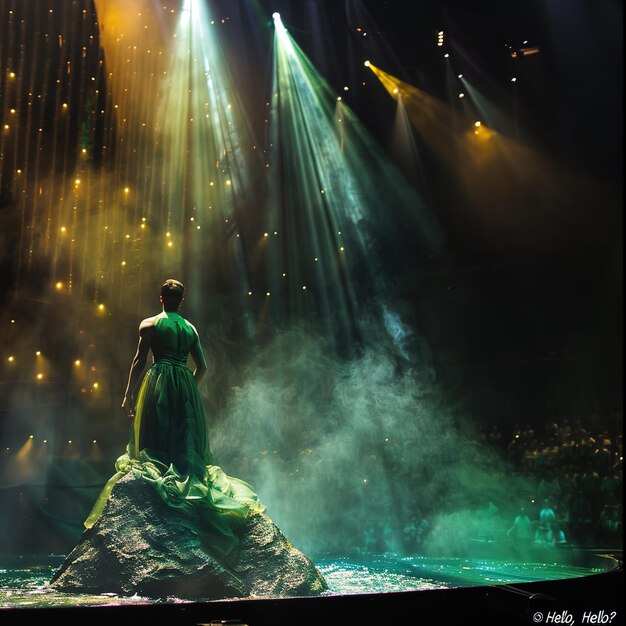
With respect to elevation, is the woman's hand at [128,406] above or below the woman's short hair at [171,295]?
below

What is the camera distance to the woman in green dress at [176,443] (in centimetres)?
417

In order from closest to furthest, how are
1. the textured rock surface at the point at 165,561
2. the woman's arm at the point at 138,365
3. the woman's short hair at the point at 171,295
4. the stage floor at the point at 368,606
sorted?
the stage floor at the point at 368,606 → the textured rock surface at the point at 165,561 → the woman's arm at the point at 138,365 → the woman's short hair at the point at 171,295

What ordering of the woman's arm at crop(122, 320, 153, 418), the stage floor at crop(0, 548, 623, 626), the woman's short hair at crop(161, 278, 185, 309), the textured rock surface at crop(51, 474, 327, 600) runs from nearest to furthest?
the stage floor at crop(0, 548, 623, 626) < the textured rock surface at crop(51, 474, 327, 600) < the woman's arm at crop(122, 320, 153, 418) < the woman's short hair at crop(161, 278, 185, 309)

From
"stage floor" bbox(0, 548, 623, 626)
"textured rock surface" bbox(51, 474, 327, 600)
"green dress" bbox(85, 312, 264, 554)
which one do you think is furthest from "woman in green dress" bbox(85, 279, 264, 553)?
"stage floor" bbox(0, 548, 623, 626)

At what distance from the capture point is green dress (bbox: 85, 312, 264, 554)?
4168mm

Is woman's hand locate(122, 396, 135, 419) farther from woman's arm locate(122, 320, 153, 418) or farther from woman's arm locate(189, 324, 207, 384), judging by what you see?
woman's arm locate(189, 324, 207, 384)

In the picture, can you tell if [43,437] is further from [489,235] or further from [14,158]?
[489,235]

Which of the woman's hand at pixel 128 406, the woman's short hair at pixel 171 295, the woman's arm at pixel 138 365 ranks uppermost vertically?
the woman's short hair at pixel 171 295

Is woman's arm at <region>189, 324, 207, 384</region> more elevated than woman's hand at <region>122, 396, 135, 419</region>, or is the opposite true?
woman's arm at <region>189, 324, 207, 384</region>

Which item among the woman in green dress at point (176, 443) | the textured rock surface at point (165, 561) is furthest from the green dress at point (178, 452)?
the textured rock surface at point (165, 561)

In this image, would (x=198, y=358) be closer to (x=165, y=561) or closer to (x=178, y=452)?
(x=178, y=452)

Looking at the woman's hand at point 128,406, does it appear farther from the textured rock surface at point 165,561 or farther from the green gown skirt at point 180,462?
the textured rock surface at point 165,561

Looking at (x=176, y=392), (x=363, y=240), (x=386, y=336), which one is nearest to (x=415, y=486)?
(x=386, y=336)

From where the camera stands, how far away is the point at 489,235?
10.8 metres
